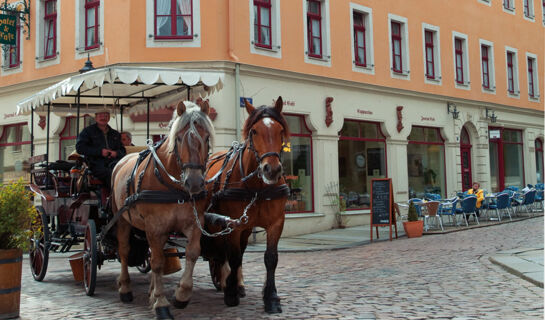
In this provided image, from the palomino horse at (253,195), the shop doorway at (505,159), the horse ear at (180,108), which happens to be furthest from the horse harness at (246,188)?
the shop doorway at (505,159)

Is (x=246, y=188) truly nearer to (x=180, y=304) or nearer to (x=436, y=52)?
(x=180, y=304)

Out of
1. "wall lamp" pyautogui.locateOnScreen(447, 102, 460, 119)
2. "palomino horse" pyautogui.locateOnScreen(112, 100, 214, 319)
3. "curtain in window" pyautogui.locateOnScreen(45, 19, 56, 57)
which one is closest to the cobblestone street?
"palomino horse" pyautogui.locateOnScreen(112, 100, 214, 319)

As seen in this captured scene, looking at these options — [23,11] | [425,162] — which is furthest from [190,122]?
[425,162]

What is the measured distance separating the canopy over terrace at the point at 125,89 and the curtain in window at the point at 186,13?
592 centimetres

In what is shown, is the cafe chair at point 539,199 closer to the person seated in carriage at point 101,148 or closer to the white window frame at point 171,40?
the white window frame at point 171,40

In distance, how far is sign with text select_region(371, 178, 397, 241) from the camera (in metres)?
13.8

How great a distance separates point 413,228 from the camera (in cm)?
1420

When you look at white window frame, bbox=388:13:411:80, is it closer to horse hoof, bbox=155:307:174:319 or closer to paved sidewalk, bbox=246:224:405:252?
paved sidewalk, bbox=246:224:405:252

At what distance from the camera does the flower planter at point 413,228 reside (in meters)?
14.2

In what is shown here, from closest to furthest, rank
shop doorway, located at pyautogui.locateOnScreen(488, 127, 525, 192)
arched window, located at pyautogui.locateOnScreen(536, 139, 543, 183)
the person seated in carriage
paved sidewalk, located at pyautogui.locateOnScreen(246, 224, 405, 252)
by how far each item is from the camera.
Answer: the person seated in carriage → paved sidewalk, located at pyautogui.locateOnScreen(246, 224, 405, 252) → shop doorway, located at pyautogui.locateOnScreen(488, 127, 525, 192) → arched window, located at pyautogui.locateOnScreen(536, 139, 543, 183)

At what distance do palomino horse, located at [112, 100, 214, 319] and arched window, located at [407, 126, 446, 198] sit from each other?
52.6ft

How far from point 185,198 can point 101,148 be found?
8.30 ft

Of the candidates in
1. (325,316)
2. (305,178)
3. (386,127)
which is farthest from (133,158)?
(386,127)

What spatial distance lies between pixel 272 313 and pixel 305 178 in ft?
38.4
